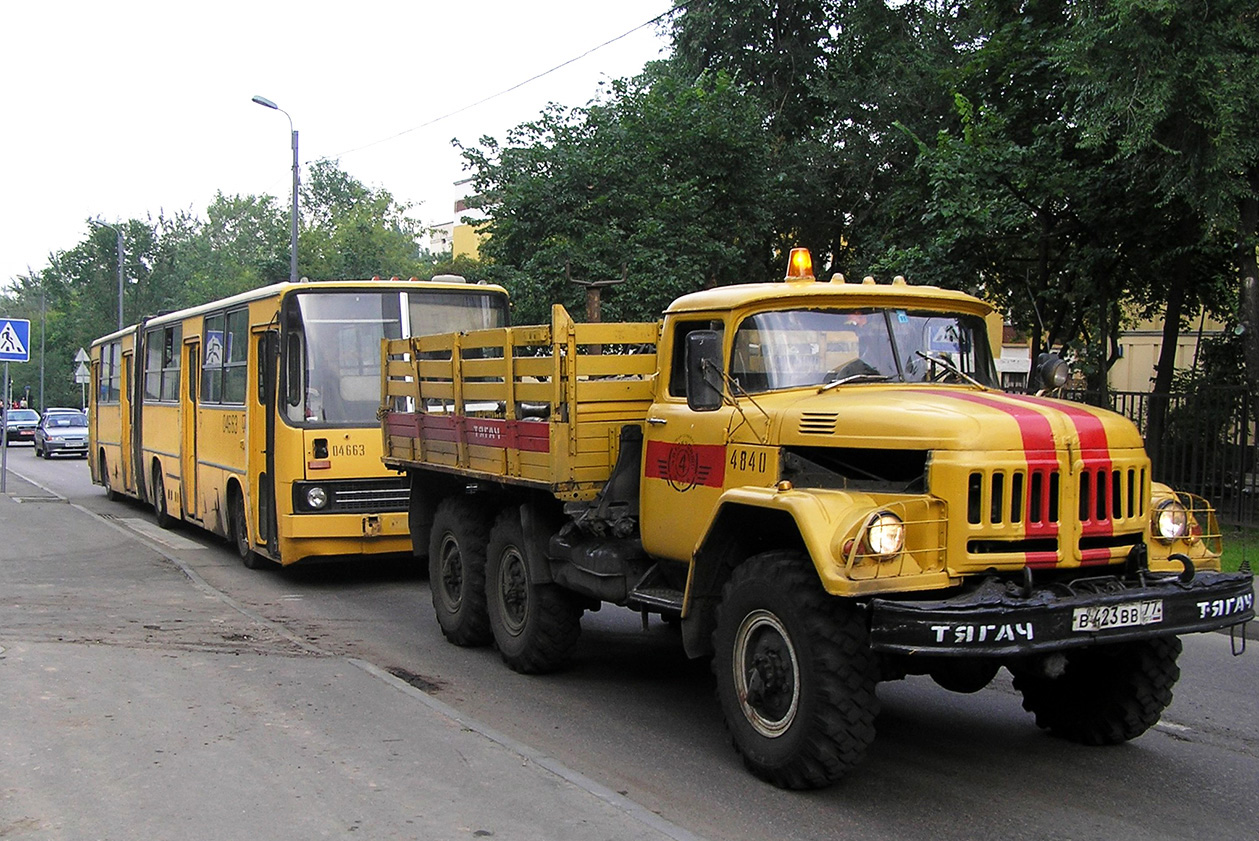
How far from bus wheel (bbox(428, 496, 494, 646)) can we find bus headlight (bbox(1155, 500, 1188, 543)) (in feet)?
15.7

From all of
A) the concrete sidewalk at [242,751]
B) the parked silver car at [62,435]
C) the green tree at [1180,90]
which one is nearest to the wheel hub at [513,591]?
the concrete sidewalk at [242,751]

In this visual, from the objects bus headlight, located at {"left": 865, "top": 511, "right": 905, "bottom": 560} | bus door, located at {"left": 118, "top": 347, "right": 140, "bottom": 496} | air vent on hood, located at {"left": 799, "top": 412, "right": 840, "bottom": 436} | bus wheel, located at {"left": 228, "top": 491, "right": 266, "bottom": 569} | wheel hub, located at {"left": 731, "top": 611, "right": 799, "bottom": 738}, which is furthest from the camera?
bus door, located at {"left": 118, "top": 347, "right": 140, "bottom": 496}

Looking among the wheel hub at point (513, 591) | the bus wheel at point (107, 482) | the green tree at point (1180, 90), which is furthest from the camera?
the bus wheel at point (107, 482)

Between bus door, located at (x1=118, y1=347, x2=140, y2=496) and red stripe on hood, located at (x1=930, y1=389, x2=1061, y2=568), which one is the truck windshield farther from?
bus door, located at (x1=118, y1=347, x2=140, y2=496)

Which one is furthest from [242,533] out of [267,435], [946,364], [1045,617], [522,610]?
[1045,617]

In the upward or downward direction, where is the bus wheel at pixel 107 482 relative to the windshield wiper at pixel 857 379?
downward

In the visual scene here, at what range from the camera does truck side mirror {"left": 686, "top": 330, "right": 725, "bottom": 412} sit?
6547 mm

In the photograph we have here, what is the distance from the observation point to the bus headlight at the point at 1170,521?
243 inches

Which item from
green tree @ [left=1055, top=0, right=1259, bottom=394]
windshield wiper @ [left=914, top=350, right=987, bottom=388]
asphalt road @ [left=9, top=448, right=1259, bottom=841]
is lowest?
asphalt road @ [left=9, top=448, right=1259, bottom=841]

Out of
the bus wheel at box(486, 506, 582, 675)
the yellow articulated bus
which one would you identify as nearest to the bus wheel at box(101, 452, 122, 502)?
the yellow articulated bus

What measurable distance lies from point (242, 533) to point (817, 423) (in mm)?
9212

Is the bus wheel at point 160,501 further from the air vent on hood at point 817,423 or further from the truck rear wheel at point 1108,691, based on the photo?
the truck rear wheel at point 1108,691

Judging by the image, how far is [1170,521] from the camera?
620 centimetres

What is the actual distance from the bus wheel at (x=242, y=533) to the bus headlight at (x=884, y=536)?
9372 millimetres
